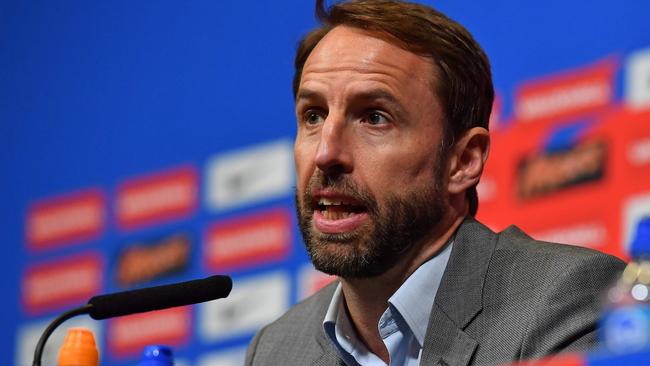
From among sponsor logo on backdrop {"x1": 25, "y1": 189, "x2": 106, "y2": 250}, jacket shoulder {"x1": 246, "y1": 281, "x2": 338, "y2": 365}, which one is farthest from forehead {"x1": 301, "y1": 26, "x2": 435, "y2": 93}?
sponsor logo on backdrop {"x1": 25, "y1": 189, "x2": 106, "y2": 250}

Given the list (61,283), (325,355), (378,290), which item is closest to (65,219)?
(61,283)

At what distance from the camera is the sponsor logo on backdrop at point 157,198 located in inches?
164

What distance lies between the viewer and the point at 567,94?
128 inches

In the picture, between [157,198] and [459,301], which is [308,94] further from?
[157,198]

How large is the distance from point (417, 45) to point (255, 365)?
0.86m

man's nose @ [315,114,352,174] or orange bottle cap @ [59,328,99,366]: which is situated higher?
man's nose @ [315,114,352,174]

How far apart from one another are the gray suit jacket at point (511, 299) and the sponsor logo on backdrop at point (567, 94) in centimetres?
67

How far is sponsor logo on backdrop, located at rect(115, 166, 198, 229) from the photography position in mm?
4164

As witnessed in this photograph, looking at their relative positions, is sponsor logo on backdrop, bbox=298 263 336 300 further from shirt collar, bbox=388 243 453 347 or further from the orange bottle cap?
the orange bottle cap

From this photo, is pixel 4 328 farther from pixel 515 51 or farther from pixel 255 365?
pixel 515 51

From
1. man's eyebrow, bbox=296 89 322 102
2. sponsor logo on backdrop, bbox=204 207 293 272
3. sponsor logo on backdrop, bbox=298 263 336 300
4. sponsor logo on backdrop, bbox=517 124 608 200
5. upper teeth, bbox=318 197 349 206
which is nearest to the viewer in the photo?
upper teeth, bbox=318 197 349 206

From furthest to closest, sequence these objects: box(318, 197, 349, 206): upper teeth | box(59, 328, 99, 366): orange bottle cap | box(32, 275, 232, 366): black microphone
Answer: box(318, 197, 349, 206): upper teeth → box(32, 275, 232, 366): black microphone → box(59, 328, 99, 366): orange bottle cap

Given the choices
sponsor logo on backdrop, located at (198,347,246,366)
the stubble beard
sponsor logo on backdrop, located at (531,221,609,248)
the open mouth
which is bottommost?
sponsor logo on backdrop, located at (198,347,246,366)

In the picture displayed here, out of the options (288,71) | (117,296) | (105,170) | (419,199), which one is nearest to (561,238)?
(419,199)
